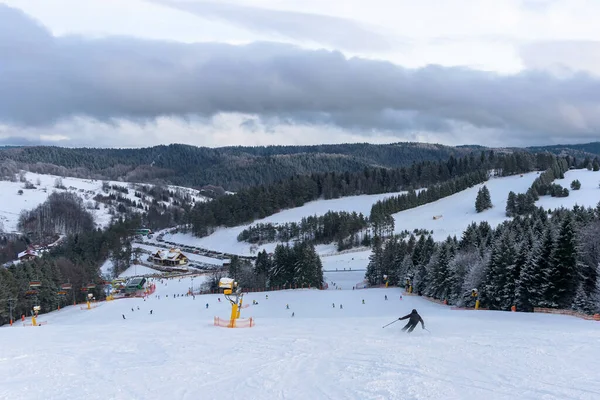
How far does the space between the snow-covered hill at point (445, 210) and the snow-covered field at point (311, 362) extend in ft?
259

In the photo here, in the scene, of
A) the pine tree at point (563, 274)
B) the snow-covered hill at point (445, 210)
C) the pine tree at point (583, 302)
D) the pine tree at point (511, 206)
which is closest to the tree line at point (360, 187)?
the snow-covered hill at point (445, 210)

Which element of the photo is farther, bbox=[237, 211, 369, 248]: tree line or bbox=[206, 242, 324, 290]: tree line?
bbox=[237, 211, 369, 248]: tree line

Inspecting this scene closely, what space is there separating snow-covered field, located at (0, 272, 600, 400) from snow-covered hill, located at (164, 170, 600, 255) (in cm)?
7895

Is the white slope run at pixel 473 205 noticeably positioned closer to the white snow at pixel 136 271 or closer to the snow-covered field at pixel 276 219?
the snow-covered field at pixel 276 219

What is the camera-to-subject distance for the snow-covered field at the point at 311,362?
11102mm

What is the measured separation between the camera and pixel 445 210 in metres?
115

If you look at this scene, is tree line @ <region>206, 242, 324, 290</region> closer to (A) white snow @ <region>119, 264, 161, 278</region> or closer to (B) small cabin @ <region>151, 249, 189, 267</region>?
(A) white snow @ <region>119, 264, 161, 278</region>

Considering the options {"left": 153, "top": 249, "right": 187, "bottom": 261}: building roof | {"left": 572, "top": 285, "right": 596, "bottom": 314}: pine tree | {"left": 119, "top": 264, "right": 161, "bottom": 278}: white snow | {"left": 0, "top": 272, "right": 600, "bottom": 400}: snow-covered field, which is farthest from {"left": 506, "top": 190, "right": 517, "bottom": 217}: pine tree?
{"left": 0, "top": 272, "right": 600, "bottom": 400}: snow-covered field

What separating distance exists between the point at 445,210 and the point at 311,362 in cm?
10700

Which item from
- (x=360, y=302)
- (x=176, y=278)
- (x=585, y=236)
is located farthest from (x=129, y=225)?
(x=585, y=236)

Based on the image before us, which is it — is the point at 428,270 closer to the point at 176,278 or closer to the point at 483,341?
the point at 483,341

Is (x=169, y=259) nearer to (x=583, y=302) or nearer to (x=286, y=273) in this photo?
(x=286, y=273)

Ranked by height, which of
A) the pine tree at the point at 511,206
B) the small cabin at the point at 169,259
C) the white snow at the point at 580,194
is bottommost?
the small cabin at the point at 169,259

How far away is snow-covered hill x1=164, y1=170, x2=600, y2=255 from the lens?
103062 millimetres
